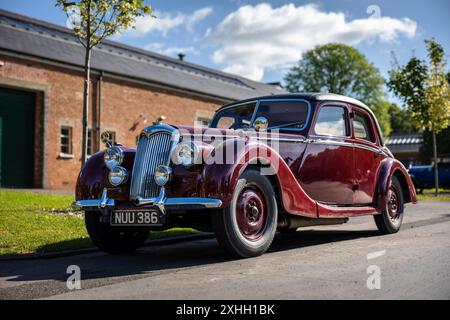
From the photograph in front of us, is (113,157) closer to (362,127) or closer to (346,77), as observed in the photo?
(362,127)

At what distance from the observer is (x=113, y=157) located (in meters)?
6.14

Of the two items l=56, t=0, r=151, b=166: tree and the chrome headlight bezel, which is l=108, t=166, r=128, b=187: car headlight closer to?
the chrome headlight bezel

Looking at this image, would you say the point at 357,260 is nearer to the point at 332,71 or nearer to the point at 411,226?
the point at 411,226

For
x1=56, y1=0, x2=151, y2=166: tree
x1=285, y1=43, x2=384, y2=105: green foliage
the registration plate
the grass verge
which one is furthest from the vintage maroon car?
x1=285, y1=43, x2=384, y2=105: green foliage

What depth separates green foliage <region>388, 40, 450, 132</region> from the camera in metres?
22.1

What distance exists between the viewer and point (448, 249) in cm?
609

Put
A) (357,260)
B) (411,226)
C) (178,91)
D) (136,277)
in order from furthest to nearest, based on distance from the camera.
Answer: (178,91), (411,226), (357,260), (136,277)

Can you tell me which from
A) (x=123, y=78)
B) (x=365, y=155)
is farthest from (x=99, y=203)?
(x=123, y=78)

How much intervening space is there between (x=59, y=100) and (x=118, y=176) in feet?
57.3

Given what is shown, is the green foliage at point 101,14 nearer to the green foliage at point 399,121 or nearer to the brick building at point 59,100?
the brick building at point 59,100

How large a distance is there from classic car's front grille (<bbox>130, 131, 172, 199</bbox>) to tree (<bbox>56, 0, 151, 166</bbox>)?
18.7 feet

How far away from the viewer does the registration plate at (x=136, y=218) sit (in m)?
5.38
